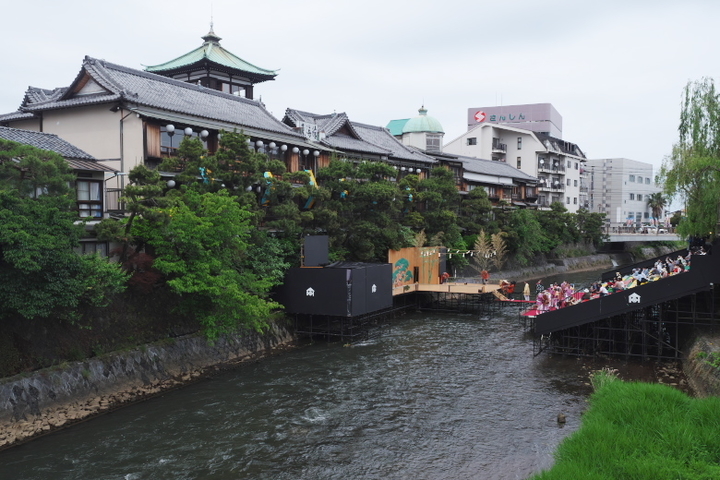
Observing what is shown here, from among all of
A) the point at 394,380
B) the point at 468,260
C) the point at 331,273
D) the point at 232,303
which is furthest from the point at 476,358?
the point at 468,260

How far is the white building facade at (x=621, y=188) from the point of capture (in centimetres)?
11425

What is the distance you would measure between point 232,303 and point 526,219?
1690 inches

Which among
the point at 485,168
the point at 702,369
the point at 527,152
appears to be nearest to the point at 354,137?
the point at 485,168

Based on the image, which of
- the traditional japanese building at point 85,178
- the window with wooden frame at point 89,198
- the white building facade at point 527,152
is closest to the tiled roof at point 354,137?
the traditional japanese building at point 85,178

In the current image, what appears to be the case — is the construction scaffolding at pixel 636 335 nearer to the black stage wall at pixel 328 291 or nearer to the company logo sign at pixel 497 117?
the black stage wall at pixel 328 291

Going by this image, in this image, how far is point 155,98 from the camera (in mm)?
31484

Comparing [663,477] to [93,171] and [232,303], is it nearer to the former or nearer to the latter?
[232,303]

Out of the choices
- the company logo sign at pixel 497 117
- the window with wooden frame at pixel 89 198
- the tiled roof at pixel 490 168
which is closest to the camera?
the window with wooden frame at pixel 89 198

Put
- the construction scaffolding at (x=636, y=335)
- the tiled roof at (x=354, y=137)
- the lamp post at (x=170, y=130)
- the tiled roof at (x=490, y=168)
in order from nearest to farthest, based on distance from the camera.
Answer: the construction scaffolding at (x=636, y=335), the lamp post at (x=170, y=130), the tiled roof at (x=354, y=137), the tiled roof at (x=490, y=168)

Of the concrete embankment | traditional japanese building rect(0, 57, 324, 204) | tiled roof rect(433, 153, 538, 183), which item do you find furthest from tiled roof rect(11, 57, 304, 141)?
tiled roof rect(433, 153, 538, 183)

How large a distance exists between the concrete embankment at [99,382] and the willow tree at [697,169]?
22030 mm

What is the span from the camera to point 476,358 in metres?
27.3

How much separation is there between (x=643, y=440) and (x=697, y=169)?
1662 cm

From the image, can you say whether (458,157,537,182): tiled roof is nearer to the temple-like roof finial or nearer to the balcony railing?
the balcony railing
